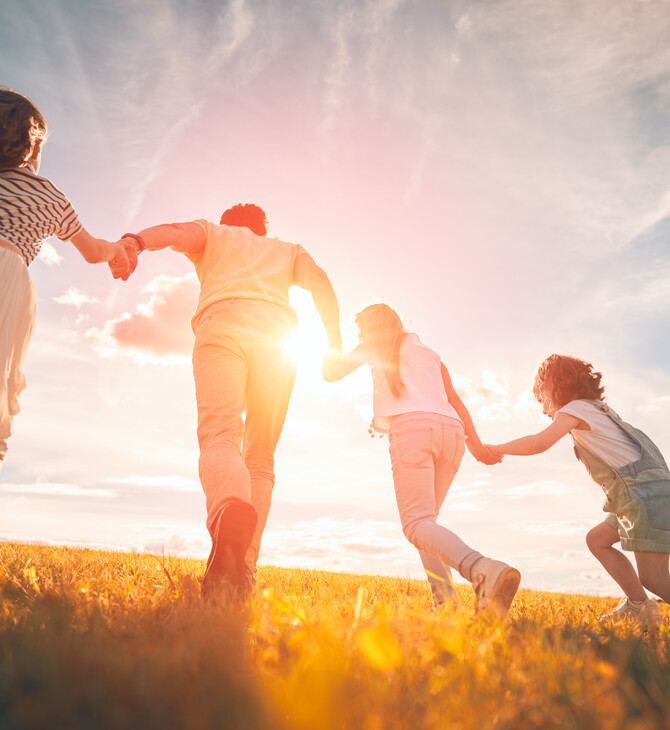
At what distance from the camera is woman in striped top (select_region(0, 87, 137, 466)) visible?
12.0ft

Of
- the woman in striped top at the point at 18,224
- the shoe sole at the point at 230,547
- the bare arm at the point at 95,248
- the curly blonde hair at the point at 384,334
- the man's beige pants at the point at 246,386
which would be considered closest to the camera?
the shoe sole at the point at 230,547

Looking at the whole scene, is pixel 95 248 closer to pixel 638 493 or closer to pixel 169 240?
pixel 169 240

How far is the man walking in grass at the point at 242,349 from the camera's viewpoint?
3730 mm

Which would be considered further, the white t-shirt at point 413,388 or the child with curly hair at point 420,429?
the white t-shirt at point 413,388

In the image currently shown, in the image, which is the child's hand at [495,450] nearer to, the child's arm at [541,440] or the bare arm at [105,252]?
the child's arm at [541,440]

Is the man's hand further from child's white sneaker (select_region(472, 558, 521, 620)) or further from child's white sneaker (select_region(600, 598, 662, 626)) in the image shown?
child's white sneaker (select_region(472, 558, 521, 620))

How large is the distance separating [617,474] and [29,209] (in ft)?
16.6

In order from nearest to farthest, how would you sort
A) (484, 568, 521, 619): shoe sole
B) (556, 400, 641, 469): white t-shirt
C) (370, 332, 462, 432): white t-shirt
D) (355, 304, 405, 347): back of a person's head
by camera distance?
(484, 568, 521, 619): shoe sole < (370, 332, 462, 432): white t-shirt < (556, 400, 641, 469): white t-shirt < (355, 304, 405, 347): back of a person's head

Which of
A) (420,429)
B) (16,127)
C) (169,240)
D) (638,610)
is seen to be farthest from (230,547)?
(638,610)

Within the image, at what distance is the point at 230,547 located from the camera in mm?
3262

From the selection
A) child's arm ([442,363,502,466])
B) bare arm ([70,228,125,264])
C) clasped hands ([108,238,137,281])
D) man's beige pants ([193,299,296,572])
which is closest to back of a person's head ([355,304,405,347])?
child's arm ([442,363,502,466])

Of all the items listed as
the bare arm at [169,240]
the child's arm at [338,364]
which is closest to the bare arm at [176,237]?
the bare arm at [169,240]

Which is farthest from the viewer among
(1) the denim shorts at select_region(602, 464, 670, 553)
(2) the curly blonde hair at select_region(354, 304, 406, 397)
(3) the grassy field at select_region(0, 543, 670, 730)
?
(2) the curly blonde hair at select_region(354, 304, 406, 397)

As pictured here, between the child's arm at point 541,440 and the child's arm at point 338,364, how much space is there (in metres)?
1.47
